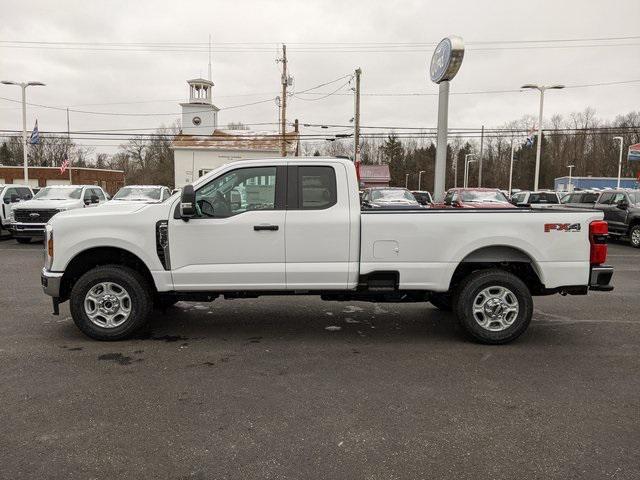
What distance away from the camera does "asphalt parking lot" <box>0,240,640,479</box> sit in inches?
126

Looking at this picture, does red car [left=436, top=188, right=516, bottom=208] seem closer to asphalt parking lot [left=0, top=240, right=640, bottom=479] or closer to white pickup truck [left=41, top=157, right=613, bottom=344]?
asphalt parking lot [left=0, top=240, right=640, bottom=479]

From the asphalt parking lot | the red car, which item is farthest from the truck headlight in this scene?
the red car

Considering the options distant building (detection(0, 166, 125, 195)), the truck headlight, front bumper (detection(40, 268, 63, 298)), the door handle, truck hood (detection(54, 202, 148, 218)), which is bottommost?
front bumper (detection(40, 268, 63, 298))

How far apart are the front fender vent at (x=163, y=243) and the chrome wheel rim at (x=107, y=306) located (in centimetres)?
59

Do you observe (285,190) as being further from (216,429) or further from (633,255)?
(633,255)

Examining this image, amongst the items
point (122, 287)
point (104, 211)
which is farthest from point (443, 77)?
point (122, 287)

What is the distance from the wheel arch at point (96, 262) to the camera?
5.74 m

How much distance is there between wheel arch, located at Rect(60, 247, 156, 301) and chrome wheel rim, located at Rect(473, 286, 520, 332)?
3682 millimetres

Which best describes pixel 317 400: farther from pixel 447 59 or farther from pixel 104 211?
pixel 447 59

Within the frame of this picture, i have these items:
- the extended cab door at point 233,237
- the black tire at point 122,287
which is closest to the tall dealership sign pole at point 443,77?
the extended cab door at point 233,237

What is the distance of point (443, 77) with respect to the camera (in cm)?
1761

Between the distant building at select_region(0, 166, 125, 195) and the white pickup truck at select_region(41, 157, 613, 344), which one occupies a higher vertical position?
the distant building at select_region(0, 166, 125, 195)

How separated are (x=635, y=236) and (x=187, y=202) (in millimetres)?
16643

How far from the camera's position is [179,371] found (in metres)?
4.83
